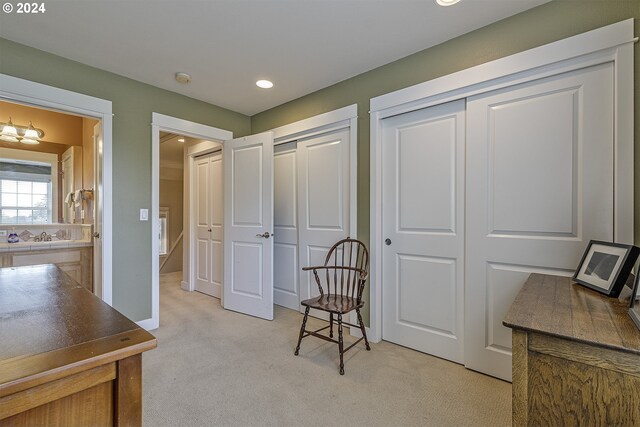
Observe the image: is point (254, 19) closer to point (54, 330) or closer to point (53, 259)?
point (54, 330)

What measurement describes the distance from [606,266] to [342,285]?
1.68 metres

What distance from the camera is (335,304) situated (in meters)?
2.24

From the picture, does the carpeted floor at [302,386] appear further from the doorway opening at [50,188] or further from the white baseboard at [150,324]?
the doorway opening at [50,188]

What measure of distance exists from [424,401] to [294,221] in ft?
6.86

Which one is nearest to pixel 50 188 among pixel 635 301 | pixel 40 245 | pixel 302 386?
pixel 40 245

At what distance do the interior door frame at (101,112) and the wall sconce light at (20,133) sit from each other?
5.03ft

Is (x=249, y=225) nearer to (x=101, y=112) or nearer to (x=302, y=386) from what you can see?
(x=101, y=112)

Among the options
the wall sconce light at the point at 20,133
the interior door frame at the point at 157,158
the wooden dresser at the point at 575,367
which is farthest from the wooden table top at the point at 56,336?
the wall sconce light at the point at 20,133

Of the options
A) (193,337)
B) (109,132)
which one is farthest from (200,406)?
(109,132)

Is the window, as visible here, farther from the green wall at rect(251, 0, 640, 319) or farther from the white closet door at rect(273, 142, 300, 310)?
the green wall at rect(251, 0, 640, 319)

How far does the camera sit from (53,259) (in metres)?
2.98

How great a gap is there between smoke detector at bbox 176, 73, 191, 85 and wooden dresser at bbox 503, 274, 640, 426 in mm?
2931

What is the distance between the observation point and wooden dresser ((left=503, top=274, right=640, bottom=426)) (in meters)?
0.82

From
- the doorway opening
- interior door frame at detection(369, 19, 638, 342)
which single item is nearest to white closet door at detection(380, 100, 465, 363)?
interior door frame at detection(369, 19, 638, 342)
